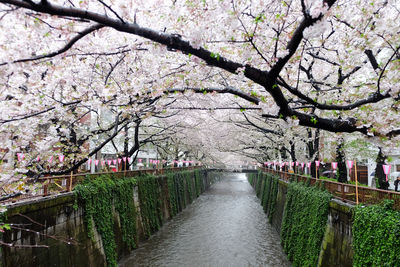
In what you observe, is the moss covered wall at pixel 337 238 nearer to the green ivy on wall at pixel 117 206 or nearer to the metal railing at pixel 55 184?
the green ivy on wall at pixel 117 206

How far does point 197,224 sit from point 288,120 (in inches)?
686

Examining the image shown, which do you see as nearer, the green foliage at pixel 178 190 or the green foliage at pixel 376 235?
the green foliage at pixel 376 235

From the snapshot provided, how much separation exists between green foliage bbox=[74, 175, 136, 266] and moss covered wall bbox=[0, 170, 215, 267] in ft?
0.13

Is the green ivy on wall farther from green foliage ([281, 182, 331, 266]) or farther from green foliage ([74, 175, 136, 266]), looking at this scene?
green foliage ([281, 182, 331, 266])

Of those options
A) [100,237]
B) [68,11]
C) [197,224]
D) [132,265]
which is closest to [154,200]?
[197,224]

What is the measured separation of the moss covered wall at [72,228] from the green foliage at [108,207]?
39 mm

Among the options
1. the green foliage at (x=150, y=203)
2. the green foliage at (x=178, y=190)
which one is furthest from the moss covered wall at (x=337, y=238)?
the green foliage at (x=178, y=190)

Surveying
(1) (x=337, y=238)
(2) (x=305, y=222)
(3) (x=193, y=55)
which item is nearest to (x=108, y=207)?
(2) (x=305, y=222)

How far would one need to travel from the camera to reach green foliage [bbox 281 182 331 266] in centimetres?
959

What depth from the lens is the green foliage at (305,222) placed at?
9594 mm

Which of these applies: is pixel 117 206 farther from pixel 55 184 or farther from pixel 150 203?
pixel 150 203

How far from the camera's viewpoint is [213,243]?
55.1 ft

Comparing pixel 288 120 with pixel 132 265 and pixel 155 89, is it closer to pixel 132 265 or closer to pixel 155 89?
pixel 155 89

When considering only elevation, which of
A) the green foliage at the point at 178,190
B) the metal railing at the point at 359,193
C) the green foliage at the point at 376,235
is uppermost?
the metal railing at the point at 359,193
